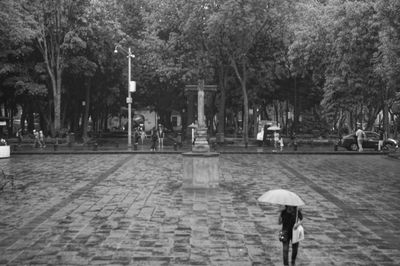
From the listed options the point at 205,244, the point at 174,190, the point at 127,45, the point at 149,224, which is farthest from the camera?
the point at 127,45

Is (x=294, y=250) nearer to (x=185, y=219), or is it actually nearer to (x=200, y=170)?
(x=185, y=219)

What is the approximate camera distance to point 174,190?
1630cm

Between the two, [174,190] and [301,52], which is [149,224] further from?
[301,52]

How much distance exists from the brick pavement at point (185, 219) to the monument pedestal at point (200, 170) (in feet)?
1.46

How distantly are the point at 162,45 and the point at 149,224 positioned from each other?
31.7 m

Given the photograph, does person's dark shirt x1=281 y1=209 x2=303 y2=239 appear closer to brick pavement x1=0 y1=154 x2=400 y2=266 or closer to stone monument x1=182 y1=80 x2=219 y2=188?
brick pavement x1=0 y1=154 x2=400 y2=266

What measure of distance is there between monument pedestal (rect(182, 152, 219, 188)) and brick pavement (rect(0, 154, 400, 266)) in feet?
1.46

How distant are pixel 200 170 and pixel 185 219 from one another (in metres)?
4.91

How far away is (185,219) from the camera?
1178cm

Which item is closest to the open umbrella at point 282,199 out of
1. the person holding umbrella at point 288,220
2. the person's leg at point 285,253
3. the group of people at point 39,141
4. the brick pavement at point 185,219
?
the person holding umbrella at point 288,220

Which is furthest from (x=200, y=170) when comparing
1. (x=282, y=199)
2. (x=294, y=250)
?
(x=282, y=199)

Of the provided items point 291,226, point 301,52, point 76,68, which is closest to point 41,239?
point 291,226

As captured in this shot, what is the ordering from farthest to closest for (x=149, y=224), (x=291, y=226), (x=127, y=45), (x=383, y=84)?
(x=127, y=45), (x=383, y=84), (x=149, y=224), (x=291, y=226)

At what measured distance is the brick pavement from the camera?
351 inches
